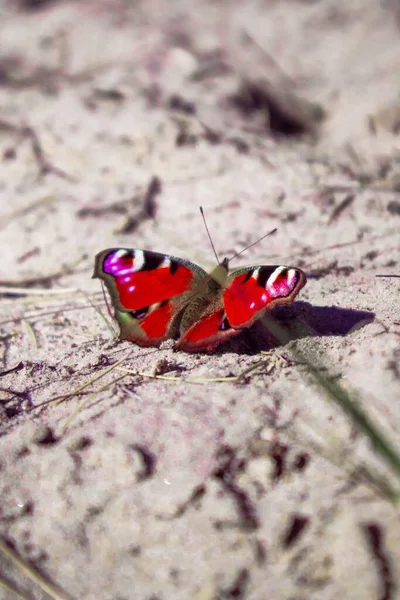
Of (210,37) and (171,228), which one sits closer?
(171,228)

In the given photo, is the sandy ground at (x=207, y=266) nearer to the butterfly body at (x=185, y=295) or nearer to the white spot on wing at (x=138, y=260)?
the butterfly body at (x=185, y=295)

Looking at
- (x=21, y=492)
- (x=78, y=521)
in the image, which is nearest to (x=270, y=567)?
(x=78, y=521)

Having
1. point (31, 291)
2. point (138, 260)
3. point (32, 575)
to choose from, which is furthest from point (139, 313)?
point (32, 575)

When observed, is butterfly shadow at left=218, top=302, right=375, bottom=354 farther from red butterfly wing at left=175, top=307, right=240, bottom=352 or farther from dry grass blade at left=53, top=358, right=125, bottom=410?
dry grass blade at left=53, top=358, right=125, bottom=410

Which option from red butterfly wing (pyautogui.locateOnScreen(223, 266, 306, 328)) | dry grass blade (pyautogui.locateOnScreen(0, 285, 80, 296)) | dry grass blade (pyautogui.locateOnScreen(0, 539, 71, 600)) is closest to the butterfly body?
red butterfly wing (pyautogui.locateOnScreen(223, 266, 306, 328))

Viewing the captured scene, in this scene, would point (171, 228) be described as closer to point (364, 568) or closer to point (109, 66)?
point (109, 66)

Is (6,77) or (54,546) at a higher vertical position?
(6,77)

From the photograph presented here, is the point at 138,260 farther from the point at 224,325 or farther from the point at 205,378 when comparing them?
the point at 205,378
